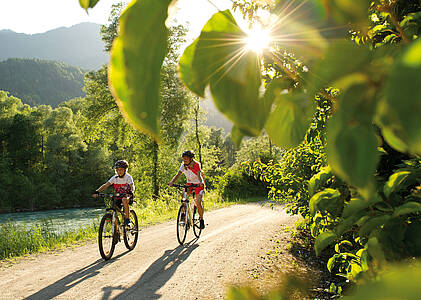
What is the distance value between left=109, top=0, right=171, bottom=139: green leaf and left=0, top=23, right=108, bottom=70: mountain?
17638 centimetres

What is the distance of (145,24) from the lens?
23 centimetres

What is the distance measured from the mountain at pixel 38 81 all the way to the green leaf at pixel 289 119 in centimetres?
9585

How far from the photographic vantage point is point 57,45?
572 feet

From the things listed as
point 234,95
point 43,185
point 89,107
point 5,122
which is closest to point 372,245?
point 234,95

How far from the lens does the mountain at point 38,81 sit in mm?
86881

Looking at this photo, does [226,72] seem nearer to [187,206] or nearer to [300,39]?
[300,39]

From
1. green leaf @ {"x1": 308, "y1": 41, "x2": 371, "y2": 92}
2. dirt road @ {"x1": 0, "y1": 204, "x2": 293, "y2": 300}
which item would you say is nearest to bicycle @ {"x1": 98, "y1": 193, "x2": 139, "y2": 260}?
dirt road @ {"x1": 0, "y1": 204, "x2": 293, "y2": 300}

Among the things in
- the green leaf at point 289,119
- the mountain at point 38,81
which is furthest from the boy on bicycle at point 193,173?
the mountain at point 38,81

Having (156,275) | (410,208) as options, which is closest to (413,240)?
(410,208)

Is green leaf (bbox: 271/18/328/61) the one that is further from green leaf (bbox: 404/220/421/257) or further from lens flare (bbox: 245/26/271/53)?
green leaf (bbox: 404/220/421/257)

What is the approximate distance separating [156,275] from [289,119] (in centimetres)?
537

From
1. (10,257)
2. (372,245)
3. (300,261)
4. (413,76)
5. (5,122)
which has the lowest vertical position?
(300,261)

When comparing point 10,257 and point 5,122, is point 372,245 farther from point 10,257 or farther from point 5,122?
point 5,122

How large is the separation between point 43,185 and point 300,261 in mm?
40741
